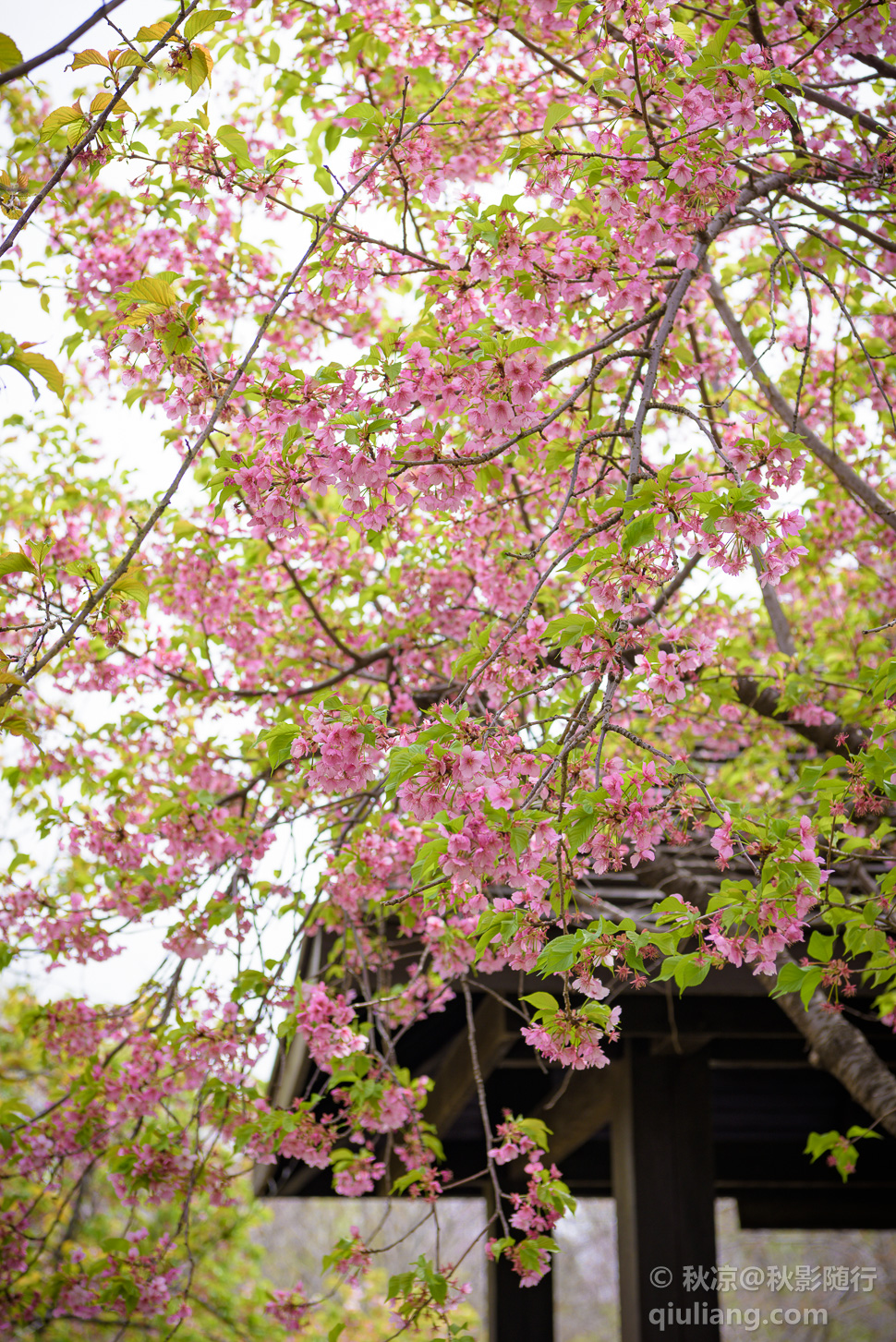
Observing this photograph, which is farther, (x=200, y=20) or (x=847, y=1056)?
(x=847, y=1056)

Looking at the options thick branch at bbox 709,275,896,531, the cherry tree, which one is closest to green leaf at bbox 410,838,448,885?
the cherry tree

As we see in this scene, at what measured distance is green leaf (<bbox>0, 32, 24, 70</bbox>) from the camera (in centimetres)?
111

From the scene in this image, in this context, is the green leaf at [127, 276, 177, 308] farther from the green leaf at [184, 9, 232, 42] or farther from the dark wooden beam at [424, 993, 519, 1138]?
the dark wooden beam at [424, 993, 519, 1138]

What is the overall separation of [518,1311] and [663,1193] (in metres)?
2.16

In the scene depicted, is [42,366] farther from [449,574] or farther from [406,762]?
[449,574]

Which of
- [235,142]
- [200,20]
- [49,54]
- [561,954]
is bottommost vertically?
[561,954]

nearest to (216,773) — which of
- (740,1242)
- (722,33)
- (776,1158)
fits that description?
(722,33)

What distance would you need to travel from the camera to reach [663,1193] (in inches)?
149

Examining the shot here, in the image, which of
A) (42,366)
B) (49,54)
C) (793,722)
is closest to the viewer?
(49,54)

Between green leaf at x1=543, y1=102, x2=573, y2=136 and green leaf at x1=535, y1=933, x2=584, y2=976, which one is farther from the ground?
green leaf at x1=543, y1=102, x2=573, y2=136

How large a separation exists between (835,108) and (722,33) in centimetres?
94

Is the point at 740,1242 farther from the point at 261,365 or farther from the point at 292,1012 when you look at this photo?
the point at 261,365

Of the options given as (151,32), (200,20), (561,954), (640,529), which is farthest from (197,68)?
(561,954)

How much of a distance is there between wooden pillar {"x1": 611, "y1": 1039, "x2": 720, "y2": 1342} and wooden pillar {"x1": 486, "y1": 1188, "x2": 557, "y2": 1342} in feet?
5.63
